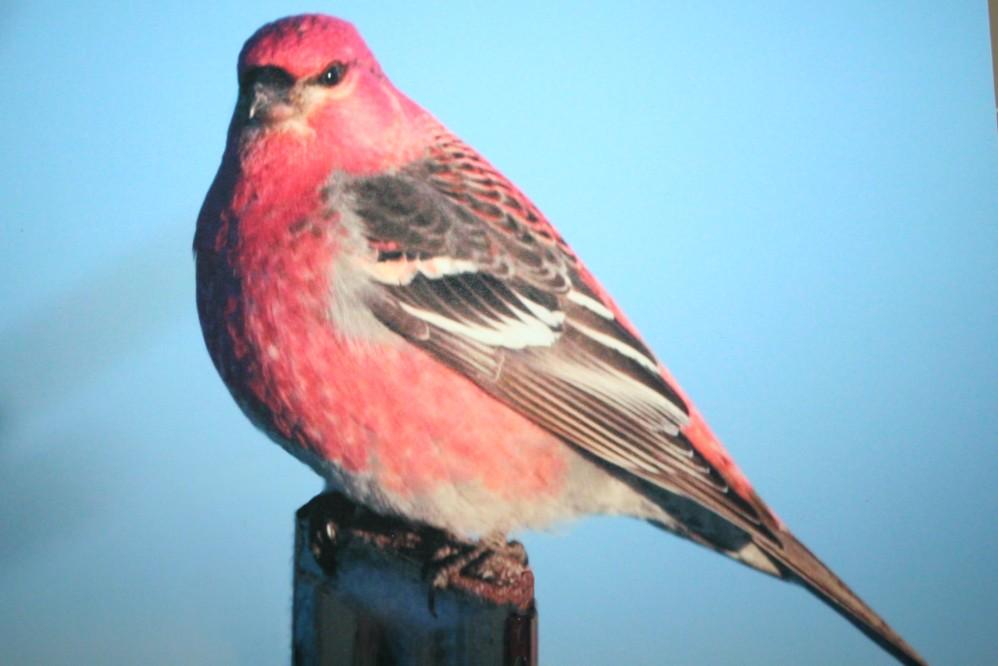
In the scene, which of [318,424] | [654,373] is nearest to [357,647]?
[318,424]

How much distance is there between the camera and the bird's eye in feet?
4.78

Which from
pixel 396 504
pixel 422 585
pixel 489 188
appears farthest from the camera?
pixel 489 188

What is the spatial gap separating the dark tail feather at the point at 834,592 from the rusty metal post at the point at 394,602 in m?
0.40

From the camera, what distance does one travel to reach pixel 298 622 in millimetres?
1405

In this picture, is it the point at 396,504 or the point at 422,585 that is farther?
the point at 396,504

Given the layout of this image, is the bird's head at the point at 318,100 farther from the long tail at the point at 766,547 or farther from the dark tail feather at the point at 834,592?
the dark tail feather at the point at 834,592

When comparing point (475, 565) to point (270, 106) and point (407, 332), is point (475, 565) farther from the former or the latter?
point (270, 106)

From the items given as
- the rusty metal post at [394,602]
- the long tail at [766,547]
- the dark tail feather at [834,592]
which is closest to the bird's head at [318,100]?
the rusty metal post at [394,602]

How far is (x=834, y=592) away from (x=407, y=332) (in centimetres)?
76

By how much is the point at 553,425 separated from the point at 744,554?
0.39 m

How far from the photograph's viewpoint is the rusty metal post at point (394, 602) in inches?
47.9

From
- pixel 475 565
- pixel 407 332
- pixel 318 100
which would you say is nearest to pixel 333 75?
pixel 318 100

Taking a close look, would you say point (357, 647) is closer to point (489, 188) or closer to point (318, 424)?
point (318, 424)

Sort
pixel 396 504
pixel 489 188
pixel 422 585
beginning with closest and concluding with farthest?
pixel 422 585, pixel 396 504, pixel 489 188
